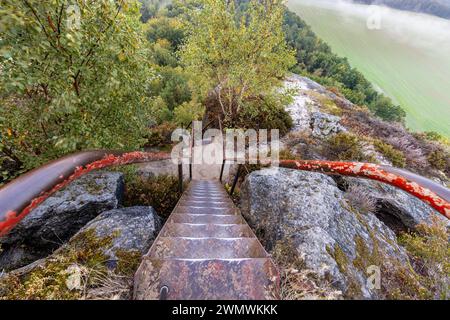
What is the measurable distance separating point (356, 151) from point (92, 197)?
750 cm

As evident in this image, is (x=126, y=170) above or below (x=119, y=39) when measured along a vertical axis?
below

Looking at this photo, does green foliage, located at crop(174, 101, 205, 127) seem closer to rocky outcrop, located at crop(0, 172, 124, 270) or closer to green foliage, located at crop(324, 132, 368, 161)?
green foliage, located at crop(324, 132, 368, 161)

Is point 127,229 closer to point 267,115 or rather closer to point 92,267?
point 92,267

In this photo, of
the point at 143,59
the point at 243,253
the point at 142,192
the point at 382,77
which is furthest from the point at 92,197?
the point at 382,77

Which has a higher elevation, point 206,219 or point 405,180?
point 405,180

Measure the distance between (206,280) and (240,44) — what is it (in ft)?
30.3

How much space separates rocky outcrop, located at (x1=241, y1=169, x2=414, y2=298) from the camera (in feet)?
6.97

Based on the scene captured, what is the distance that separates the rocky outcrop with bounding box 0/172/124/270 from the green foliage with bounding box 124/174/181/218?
1.03 metres

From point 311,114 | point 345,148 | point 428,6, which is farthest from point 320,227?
point 428,6

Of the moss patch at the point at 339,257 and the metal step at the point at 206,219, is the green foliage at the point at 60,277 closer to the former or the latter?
→ the metal step at the point at 206,219

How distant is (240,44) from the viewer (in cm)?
867

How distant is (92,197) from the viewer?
13.0ft
